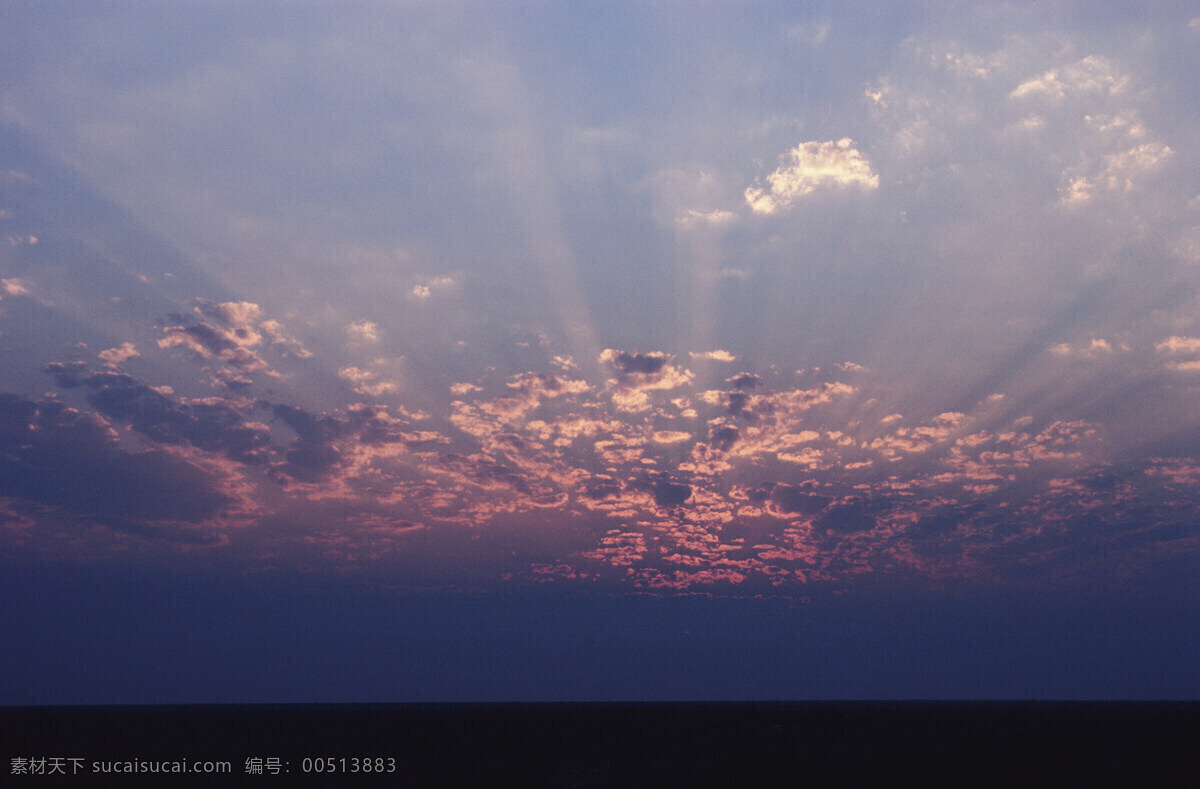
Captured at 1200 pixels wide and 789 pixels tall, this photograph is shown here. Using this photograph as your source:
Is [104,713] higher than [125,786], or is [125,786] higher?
[104,713]

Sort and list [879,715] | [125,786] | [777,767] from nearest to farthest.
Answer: [125,786] → [777,767] → [879,715]

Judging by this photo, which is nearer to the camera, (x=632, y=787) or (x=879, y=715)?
(x=632, y=787)

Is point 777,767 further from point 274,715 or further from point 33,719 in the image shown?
point 33,719

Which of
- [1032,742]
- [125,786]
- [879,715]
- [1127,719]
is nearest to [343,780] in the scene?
[125,786]

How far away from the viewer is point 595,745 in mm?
15797

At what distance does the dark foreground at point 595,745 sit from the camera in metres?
15.2

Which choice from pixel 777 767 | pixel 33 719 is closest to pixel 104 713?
pixel 33 719

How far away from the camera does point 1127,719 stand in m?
16.5

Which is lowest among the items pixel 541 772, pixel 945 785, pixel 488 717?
pixel 945 785

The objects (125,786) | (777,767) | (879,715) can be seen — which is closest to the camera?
(125,786)

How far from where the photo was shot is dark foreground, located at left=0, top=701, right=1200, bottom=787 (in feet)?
50.0

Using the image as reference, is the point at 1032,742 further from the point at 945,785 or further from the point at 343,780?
the point at 343,780

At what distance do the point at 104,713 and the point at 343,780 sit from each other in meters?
5.98

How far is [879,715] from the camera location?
1680cm
